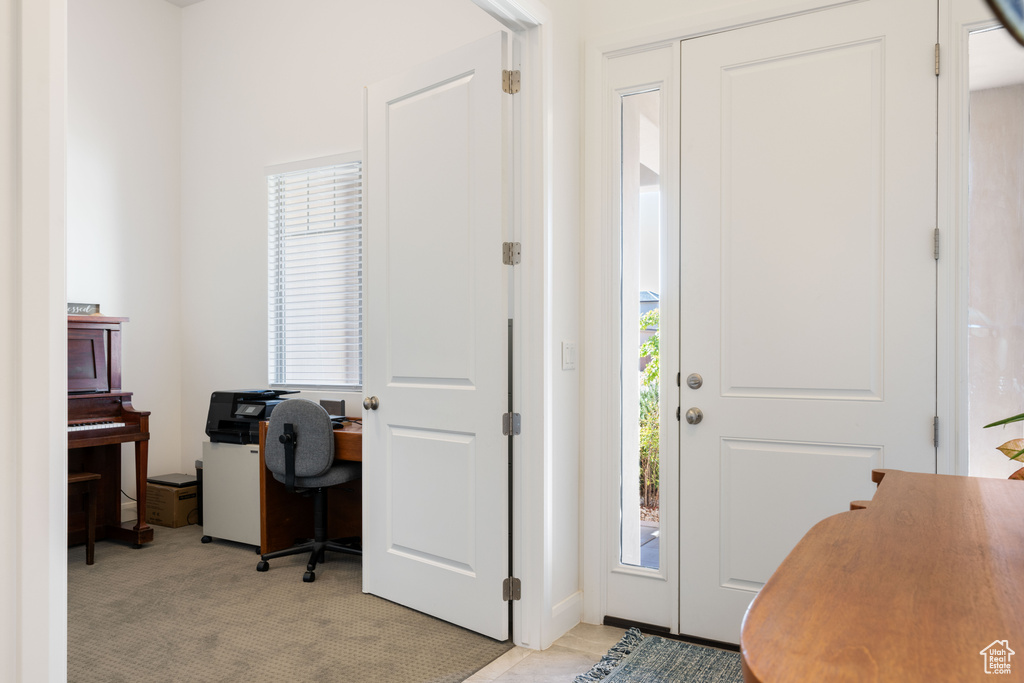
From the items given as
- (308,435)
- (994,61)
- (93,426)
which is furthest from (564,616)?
(93,426)

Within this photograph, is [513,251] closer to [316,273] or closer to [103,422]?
[316,273]

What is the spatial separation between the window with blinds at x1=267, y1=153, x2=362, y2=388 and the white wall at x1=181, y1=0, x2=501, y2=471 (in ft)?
0.27

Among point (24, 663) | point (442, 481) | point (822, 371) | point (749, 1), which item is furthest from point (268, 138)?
point (24, 663)

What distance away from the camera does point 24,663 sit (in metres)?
1.06

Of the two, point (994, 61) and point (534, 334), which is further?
point (534, 334)

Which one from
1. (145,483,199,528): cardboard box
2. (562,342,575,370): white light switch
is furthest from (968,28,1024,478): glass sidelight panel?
(145,483,199,528): cardboard box

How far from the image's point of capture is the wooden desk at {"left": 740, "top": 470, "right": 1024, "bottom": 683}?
61 cm

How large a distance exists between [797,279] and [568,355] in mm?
844

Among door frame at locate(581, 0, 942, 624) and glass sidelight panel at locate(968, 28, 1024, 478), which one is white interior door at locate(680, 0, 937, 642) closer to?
glass sidelight panel at locate(968, 28, 1024, 478)

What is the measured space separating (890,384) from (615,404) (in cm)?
93

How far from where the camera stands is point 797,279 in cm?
237

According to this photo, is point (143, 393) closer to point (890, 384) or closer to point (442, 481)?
point (442, 481)

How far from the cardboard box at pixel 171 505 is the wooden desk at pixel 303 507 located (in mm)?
927

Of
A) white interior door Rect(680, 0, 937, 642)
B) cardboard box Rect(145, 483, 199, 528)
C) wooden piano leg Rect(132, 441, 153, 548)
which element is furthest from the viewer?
cardboard box Rect(145, 483, 199, 528)
